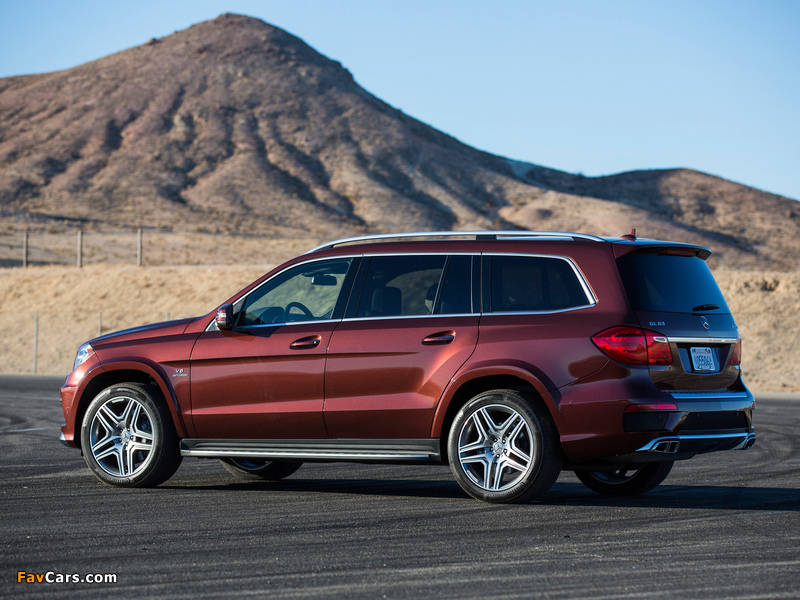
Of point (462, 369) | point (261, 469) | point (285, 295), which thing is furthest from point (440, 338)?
point (261, 469)

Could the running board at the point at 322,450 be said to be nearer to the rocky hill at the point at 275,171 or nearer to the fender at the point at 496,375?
the fender at the point at 496,375

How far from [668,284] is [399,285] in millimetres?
1985

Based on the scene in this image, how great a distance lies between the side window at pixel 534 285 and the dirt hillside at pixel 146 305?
83.1 feet

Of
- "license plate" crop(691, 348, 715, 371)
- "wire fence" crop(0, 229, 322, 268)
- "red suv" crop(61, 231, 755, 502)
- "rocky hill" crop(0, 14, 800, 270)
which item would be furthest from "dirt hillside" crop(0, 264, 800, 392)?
"rocky hill" crop(0, 14, 800, 270)

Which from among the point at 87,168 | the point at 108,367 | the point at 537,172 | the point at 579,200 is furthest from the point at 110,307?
the point at 537,172

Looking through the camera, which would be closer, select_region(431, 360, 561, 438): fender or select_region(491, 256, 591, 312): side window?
select_region(431, 360, 561, 438): fender

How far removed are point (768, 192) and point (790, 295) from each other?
75369mm

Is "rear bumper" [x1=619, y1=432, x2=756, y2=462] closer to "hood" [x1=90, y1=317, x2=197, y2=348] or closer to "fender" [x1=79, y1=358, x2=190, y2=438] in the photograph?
"fender" [x1=79, y1=358, x2=190, y2=438]

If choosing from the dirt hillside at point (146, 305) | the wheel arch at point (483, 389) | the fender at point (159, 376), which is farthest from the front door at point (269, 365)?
the dirt hillside at point (146, 305)

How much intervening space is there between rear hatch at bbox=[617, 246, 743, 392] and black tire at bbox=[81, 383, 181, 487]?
387cm

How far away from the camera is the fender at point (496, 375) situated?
23.2 feet

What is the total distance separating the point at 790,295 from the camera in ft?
130

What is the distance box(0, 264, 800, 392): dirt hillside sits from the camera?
35.6 meters

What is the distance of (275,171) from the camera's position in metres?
92.8
